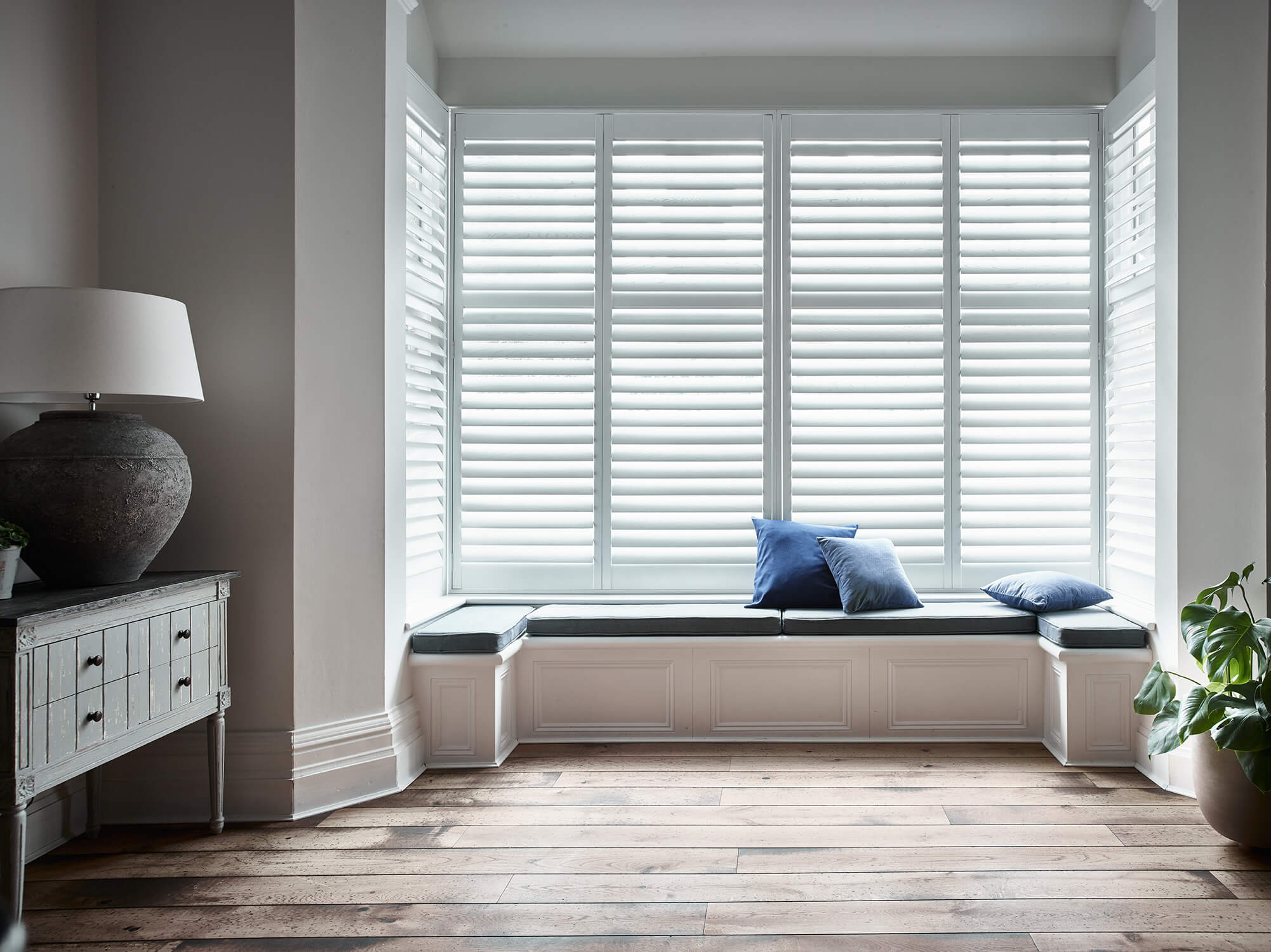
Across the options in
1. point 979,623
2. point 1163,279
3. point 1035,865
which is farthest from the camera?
point 979,623

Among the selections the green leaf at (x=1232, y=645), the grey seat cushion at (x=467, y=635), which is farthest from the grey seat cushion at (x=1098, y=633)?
the grey seat cushion at (x=467, y=635)

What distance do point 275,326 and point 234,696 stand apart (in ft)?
4.05

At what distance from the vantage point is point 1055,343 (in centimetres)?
369

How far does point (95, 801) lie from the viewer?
2.54m

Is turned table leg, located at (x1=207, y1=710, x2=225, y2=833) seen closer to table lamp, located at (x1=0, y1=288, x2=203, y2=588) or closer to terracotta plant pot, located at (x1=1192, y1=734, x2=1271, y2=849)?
table lamp, located at (x1=0, y1=288, x2=203, y2=588)

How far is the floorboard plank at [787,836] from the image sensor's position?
2412 mm

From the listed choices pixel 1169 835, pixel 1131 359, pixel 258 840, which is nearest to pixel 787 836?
pixel 1169 835

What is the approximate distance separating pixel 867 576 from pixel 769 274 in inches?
56.5

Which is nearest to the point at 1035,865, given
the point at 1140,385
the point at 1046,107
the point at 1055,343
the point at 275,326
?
the point at 1140,385

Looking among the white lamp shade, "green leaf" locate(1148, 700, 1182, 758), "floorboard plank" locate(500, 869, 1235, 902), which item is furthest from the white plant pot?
"green leaf" locate(1148, 700, 1182, 758)

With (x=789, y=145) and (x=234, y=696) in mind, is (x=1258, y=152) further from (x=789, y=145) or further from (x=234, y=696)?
(x=234, y=696)

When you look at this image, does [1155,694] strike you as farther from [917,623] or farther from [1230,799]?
[917,623]

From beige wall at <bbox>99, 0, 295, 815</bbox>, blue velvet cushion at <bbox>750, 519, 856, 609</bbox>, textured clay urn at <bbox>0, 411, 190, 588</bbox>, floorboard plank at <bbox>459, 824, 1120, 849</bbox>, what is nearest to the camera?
textured clay urn at <bbox>0, 411, 190, 588</bbox>

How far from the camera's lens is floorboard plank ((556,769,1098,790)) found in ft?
9.42
